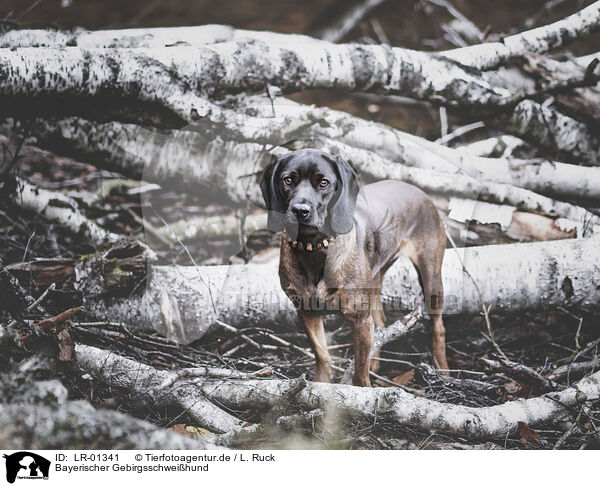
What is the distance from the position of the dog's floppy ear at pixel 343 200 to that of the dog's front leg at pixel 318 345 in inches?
17.8

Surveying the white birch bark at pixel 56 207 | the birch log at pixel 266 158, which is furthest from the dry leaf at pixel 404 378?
the white birch bark at pixel 56 207

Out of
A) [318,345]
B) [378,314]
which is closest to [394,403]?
[318,345]

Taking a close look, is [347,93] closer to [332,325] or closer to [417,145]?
[417,145]

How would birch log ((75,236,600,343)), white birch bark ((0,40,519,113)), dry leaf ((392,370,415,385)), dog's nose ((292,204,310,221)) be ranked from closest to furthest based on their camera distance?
dog's nose ((292,204,310,221)) → dry leaf ((392,370,415,385)) → birch log ((75,236,600,343)) → white birch bark ((0,40,519,113))

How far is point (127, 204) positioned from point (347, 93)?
133 cm

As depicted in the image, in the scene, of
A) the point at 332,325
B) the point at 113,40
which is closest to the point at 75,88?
the point at 113,40

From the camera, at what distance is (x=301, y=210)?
1866 mm

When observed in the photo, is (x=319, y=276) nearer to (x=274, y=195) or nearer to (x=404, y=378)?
(x=274, y=195)

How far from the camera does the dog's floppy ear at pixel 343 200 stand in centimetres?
201

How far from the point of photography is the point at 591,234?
8.60ft

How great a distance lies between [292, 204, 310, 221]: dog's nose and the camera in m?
1.86

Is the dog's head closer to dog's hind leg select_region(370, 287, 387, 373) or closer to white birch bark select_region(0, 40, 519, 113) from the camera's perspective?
dog's hind leg select_region(370, 287, 387, 373)

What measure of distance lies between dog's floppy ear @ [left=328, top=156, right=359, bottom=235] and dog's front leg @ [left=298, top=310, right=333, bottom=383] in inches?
17.8
